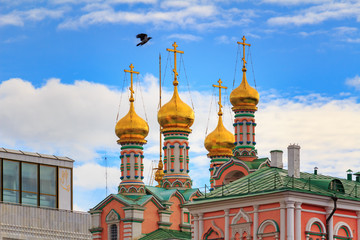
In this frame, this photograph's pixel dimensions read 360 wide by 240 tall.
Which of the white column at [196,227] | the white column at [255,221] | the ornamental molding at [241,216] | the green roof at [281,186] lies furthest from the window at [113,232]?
the white column at [255,221]

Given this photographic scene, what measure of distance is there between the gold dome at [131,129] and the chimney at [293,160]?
23344 millimetres

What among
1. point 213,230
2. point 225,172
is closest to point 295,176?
point 213,230

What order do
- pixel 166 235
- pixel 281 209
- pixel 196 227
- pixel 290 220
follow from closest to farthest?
pixel 290 220 → pixel 281 209 → pixel 196 227 → pixel 166 235

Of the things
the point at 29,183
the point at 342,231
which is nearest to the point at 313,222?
the point at 342,231

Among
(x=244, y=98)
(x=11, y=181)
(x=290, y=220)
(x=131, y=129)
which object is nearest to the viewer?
(x=290, y=220)

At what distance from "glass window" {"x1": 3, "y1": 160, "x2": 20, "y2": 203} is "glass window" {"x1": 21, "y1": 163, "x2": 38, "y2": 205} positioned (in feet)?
1.54

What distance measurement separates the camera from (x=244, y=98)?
2987 inches

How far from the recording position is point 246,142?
74250 millimetres

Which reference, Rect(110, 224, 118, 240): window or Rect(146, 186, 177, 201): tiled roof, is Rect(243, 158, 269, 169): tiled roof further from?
Rect(110, 224, 118, 240): window

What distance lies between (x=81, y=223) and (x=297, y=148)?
2379cm

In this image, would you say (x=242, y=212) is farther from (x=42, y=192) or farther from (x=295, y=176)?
(x=42, y=192)

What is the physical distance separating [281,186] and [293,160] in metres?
3.58

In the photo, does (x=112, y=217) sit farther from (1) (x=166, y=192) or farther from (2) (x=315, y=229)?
(2) (x=315, y=229)

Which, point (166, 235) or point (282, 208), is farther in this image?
point (166, 235)
